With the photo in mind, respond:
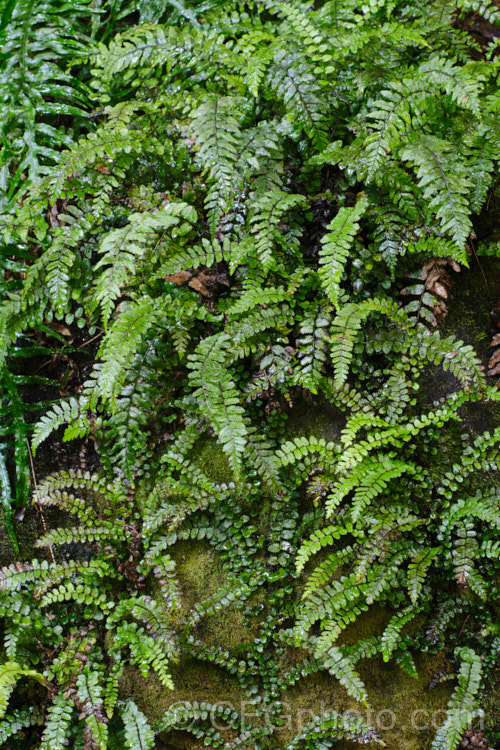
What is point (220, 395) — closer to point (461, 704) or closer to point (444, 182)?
point (444, 182)

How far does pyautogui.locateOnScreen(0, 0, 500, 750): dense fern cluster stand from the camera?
2533mm

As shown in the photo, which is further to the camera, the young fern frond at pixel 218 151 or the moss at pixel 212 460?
the moss at pixel 212 460

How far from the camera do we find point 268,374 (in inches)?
107

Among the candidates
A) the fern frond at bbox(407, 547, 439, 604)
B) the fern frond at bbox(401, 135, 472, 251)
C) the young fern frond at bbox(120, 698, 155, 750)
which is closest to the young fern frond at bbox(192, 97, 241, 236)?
the fern frond at bbox(401, 135, 472, 251)

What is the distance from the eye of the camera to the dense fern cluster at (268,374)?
2.53m

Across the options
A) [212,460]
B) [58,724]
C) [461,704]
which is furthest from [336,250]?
[58,724]

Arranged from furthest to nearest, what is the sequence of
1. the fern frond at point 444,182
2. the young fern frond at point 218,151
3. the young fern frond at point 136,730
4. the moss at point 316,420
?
the moss at point 316,420
the young fern frond at point 218,151
the young fern frond at point 136,730
the fern frond at point 444,182

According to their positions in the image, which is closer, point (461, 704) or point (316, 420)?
point (461, 704)

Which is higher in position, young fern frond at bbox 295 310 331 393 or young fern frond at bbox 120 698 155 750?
young fern frond at bbox 295 310 331 393

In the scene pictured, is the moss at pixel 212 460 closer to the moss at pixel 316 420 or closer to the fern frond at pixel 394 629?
the moss at pixel 316 420

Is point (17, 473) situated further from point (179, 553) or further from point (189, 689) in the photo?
point (189, 689)

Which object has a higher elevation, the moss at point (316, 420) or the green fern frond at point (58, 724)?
the moss at point (316, 420)

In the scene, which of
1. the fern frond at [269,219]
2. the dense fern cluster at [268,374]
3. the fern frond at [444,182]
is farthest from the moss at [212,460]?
the fern frond at [444,182]

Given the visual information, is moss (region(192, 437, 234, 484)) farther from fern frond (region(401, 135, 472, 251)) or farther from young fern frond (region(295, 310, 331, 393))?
fern frond (region(401, 135, 472, 251))
